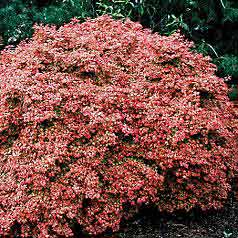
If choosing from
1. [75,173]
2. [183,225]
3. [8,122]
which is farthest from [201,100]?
[8,122]

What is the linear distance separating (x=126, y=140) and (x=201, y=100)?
1.40 meters

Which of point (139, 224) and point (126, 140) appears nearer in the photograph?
point (126, 140)

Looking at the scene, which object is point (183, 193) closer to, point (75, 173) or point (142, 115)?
point (142, 115)

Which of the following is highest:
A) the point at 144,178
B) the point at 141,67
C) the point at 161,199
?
the point at 141,67

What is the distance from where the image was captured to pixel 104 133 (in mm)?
4777

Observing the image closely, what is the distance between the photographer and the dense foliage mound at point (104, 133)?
4.59 metres

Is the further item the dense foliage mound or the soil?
the soil

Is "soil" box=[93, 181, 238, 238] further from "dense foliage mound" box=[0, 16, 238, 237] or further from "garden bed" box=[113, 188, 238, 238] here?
"dense foliage mound" box=[0, 16, 238, 237]

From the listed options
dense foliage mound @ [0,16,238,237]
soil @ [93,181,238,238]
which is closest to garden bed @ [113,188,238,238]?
soil @ [93,181,238,238]

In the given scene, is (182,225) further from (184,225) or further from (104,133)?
(104,133)

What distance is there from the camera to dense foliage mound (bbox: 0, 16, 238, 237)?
459cm

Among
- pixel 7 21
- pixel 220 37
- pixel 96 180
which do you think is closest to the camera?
pixel 96 180

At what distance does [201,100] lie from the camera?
18.6 feet

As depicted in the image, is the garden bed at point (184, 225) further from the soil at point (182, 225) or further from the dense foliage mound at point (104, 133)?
the dense foliage mound at point (104, 133)
